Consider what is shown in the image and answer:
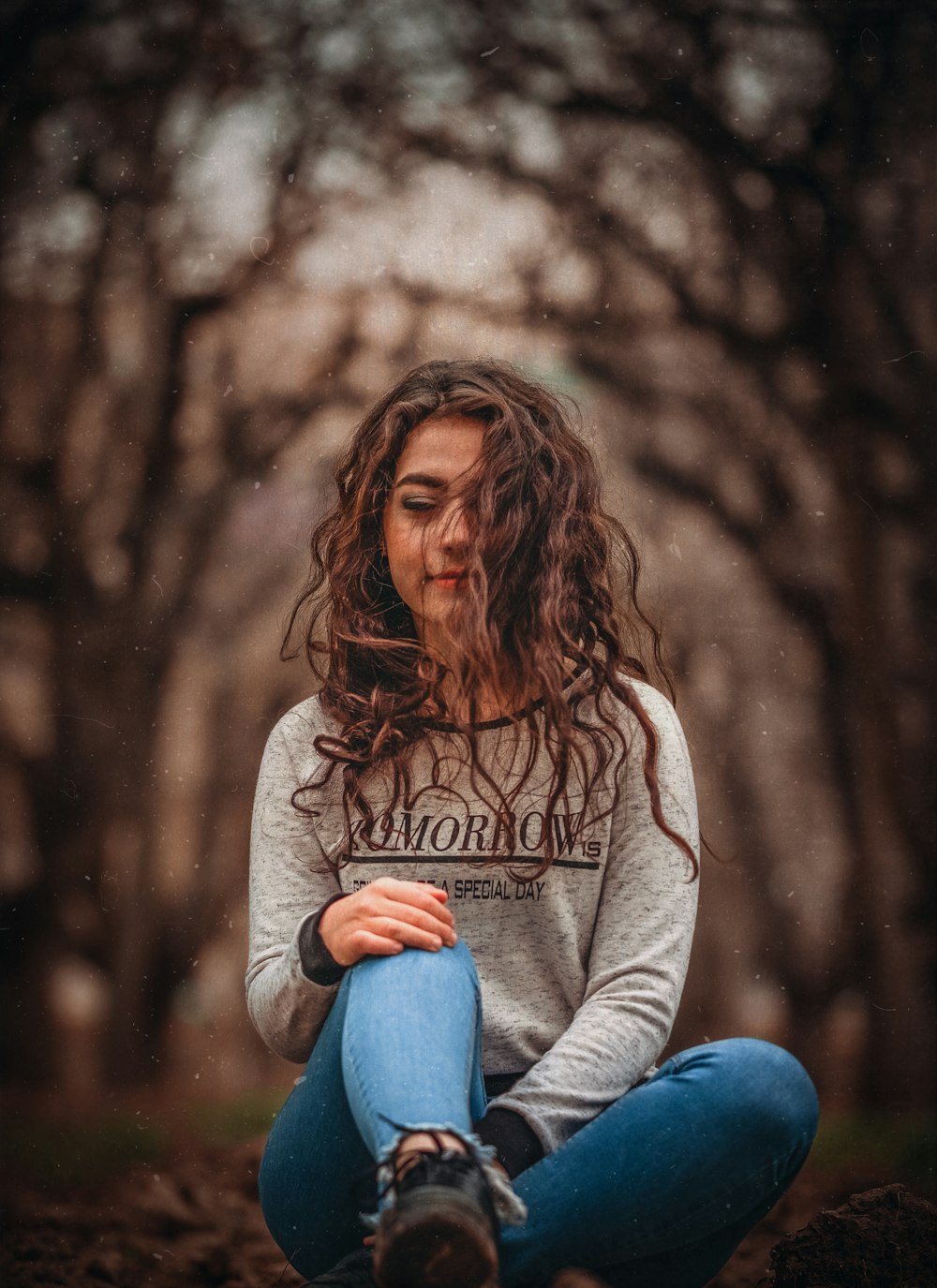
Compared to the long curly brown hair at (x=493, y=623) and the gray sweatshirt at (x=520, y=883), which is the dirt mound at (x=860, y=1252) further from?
the long curly brown hair at (x=493, y=623)

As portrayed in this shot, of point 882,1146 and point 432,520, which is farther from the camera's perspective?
point 882,1146

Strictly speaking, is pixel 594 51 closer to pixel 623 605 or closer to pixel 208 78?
pixel 208 78

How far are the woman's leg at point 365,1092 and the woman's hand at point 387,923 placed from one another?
1 centimetres

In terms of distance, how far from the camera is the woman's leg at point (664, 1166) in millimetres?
1134

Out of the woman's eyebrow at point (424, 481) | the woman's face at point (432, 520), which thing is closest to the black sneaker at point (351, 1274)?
the woman's face at point (432, 520)

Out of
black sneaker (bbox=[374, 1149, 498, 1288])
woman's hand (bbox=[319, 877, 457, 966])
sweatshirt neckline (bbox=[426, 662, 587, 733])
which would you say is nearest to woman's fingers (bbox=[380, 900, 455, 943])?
woman's hand (bbox=[319, 877, 457, 966])

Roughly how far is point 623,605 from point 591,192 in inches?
29.0

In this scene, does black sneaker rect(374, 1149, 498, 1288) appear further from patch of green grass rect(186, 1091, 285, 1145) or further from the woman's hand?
patch of green grass rect(186, 1091, 285, 1145)

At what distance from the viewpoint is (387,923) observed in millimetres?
1148

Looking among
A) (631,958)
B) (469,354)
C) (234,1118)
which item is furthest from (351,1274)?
(469,354)

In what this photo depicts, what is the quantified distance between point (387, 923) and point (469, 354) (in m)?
1.27

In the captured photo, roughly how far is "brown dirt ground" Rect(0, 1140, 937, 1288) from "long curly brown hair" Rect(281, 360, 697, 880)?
698 millimetres

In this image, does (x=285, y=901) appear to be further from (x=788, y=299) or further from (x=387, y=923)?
(x=788, y=299)

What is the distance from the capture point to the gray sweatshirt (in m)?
1.30
